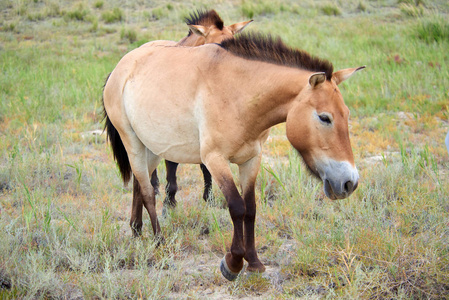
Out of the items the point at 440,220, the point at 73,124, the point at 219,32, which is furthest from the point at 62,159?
the point at 440,220

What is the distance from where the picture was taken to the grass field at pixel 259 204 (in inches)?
114

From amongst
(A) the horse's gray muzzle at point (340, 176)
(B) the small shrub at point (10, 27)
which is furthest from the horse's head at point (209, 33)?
(B) the small shrub at point (10, 27)

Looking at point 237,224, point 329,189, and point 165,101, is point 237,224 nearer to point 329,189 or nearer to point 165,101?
point 329,189

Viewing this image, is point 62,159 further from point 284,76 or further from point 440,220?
point 440,220

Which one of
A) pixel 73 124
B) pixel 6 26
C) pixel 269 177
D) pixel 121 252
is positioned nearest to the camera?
pixel 121 252

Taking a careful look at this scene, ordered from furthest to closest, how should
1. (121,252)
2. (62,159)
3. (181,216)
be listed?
(62,159), (181,216), (121,252)

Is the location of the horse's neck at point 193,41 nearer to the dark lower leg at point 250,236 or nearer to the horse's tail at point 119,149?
the horse's tail at point 119,149

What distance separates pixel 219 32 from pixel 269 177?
1.88 meters

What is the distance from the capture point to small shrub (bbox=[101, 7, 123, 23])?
14367 mm

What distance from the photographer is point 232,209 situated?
9.63 feet

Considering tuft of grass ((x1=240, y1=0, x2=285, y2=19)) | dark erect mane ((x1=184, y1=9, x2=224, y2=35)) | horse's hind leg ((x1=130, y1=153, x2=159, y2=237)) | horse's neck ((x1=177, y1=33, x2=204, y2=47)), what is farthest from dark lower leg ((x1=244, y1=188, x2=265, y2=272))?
tuft of grass ((x1=240, y1=0, x2=285, y2=19))

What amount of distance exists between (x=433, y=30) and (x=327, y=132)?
9155 mm

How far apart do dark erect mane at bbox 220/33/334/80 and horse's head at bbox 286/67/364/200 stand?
0.58 ft

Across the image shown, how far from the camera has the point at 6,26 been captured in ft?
42.4
